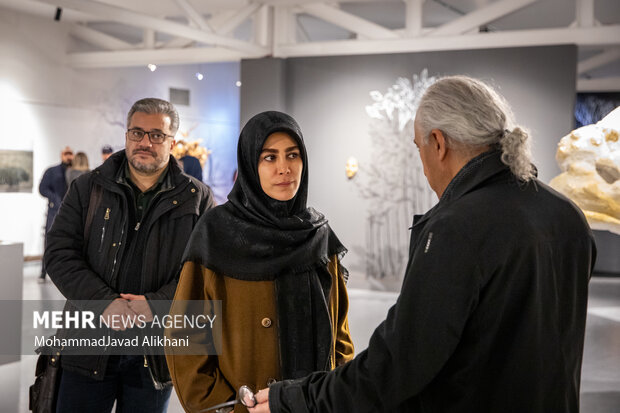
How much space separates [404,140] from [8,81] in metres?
6.33

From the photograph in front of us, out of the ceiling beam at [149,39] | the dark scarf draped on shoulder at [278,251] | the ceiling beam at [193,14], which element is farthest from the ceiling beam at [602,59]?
the dark scarf draped on shoulder at [278,251]

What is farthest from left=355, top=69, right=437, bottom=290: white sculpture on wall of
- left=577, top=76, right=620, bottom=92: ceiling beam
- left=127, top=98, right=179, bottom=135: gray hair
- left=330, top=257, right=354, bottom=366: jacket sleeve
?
left=330, top=257, right=354, bottom=366: jacket sleeve

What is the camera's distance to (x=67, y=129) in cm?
1105

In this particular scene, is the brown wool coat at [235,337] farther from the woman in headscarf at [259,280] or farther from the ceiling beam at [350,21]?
the ceiling beam at [350,21]

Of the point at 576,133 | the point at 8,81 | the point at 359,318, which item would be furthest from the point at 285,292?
the point at 8,81

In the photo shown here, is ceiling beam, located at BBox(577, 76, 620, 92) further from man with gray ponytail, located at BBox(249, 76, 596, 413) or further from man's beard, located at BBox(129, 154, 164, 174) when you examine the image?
man with gray ponytail, located at BBox(249, 76, 596, 413)

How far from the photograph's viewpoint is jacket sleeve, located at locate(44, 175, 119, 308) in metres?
2.33

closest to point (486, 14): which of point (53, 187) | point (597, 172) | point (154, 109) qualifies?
point (597, 172)

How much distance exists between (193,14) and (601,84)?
7.66 metres

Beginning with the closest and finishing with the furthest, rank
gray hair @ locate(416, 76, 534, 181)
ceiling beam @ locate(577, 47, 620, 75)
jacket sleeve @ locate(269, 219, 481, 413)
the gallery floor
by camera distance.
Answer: jacket sleeve @ locate(269, 219, 481, 413) → gray hair @ locate(416, 76, 534, 181) → the gallery floor → ceiling beam @ locate(577, 47, 620, 75)

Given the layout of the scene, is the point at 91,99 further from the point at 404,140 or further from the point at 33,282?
the point at 404,140

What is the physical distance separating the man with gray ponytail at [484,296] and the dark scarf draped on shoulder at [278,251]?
0.50 m

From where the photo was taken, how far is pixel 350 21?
27.6ft

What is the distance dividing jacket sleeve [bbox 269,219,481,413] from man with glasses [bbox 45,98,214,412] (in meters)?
1.17
